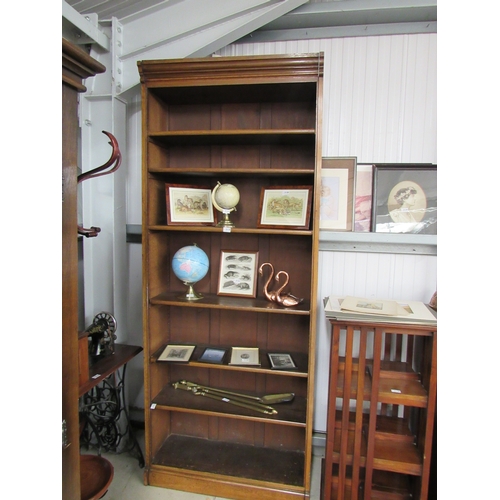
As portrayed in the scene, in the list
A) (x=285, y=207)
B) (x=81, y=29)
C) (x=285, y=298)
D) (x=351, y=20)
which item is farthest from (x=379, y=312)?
(x=81, y=29)

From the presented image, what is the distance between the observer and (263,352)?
6.73 feet

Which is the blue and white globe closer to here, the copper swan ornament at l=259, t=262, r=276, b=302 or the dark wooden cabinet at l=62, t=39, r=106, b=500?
the copper swan ornament at l=259, t=262, r=276, b=302

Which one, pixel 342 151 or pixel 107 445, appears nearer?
pixel 342 151

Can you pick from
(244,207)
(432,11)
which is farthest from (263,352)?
(432,11)

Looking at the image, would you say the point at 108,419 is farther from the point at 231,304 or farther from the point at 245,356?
the point at 231,304

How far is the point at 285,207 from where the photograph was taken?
188 centimetres

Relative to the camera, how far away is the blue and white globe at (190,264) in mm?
1910

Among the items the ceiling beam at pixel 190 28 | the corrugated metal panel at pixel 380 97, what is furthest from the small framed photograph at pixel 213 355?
the ceiling beam at pixel 190 28

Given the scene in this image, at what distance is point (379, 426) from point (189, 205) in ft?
5.47

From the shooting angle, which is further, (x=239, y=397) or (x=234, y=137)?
(x=239, y=397)

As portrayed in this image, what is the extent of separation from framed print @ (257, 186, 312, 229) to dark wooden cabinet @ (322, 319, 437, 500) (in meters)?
0.58

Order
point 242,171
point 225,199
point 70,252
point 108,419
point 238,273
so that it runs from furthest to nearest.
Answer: point 108,419 → point 238,273 → point 225,199 → point 242,171 → point 70,252
